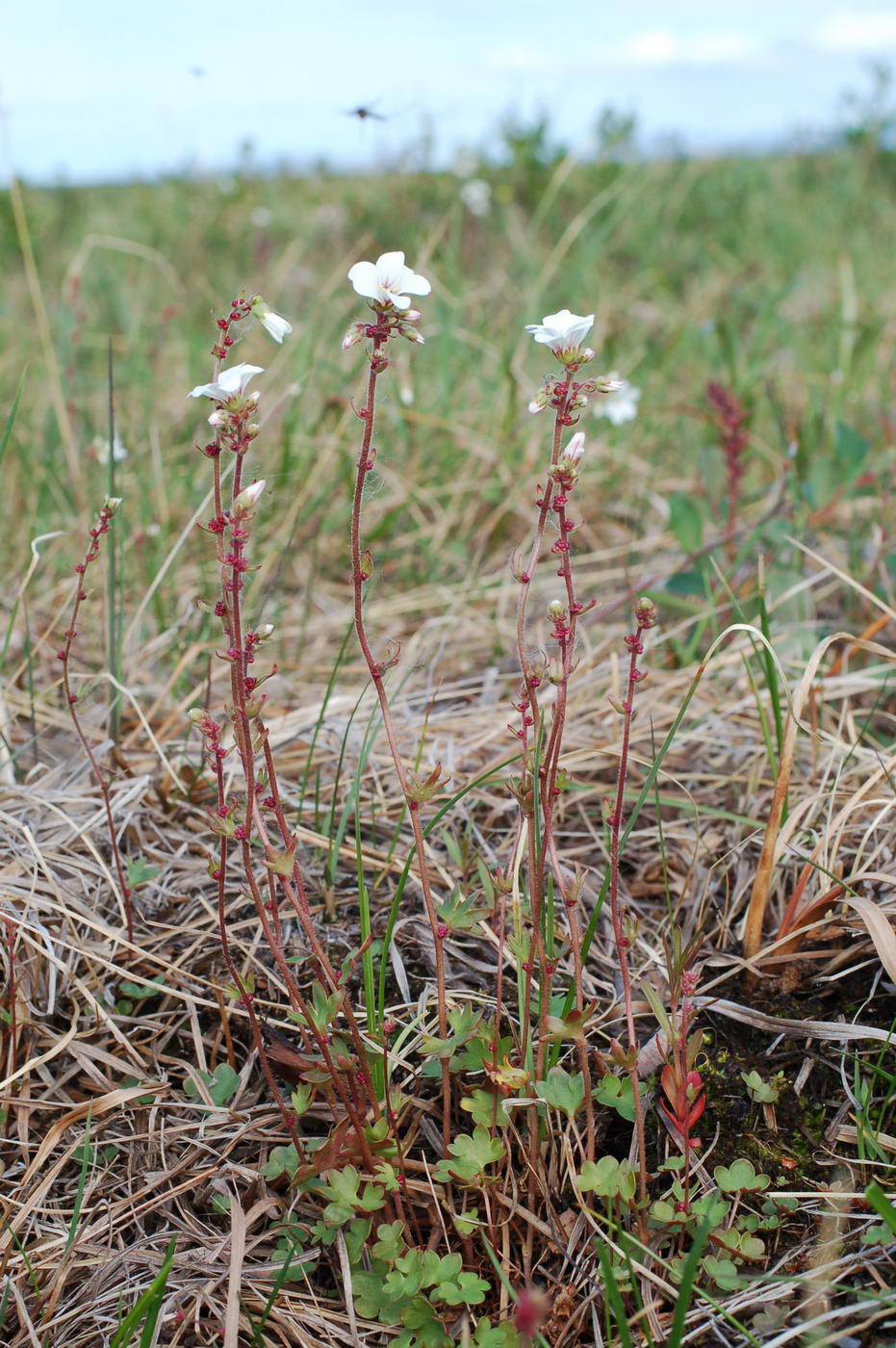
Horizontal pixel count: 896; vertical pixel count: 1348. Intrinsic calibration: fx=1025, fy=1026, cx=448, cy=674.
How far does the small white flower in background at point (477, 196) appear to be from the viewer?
6.64 metres

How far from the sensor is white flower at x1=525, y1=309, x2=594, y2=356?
1.34 m

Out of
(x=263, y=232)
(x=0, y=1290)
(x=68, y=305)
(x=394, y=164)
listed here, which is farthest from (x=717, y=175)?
(x=0, y=1290)

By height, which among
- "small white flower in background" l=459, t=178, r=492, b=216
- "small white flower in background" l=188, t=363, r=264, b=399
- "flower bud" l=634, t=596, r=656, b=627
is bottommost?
"flower bud" l=634, t=596, r=656, b=627

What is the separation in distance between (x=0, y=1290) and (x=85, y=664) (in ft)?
5.03

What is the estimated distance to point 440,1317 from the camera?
1426 mm

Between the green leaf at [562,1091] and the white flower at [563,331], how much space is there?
101cm

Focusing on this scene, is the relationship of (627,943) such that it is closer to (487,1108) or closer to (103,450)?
(487,1108)

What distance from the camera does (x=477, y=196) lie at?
661cm

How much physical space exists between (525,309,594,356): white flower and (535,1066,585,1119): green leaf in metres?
1.01

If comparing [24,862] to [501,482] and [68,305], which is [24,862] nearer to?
[501,482]

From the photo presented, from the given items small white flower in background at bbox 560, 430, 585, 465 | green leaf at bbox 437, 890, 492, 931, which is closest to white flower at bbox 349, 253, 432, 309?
small white flower in background at bbox 560, 430, 585, 465

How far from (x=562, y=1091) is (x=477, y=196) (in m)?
6.33

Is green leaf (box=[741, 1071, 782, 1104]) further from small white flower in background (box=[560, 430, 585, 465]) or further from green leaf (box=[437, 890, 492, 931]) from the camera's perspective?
small white flower in background (box=[560, 430, 585, 465])

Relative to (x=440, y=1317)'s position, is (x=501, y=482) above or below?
above
